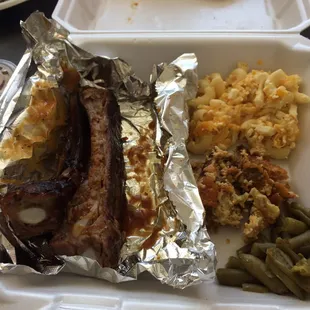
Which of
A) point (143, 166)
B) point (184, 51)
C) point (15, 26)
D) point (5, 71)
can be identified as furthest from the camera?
point (15, 26)

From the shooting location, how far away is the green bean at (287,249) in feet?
4.02

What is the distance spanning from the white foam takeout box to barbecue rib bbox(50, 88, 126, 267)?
11cm

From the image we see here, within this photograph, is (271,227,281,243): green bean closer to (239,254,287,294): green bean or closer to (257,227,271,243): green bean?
(257,227,271,243): green bean

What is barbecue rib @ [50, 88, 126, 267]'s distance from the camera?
1.19m

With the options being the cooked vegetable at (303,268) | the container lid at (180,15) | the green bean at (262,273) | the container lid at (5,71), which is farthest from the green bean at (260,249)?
the container lid at (5,71)

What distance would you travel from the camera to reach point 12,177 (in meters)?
1.41

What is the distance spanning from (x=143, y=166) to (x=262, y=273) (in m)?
0.56

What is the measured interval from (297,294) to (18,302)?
2.46 feet

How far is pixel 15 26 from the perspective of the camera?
2.21 meters

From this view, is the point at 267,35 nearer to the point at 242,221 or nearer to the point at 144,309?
the point at 242,221

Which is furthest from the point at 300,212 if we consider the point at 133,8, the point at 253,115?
the point at 133,8

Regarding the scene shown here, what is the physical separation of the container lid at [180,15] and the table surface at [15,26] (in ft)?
0.94

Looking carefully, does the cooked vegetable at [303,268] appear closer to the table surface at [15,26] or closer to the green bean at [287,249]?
the green bean at [287,249]

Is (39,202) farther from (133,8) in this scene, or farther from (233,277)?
(133,8)
